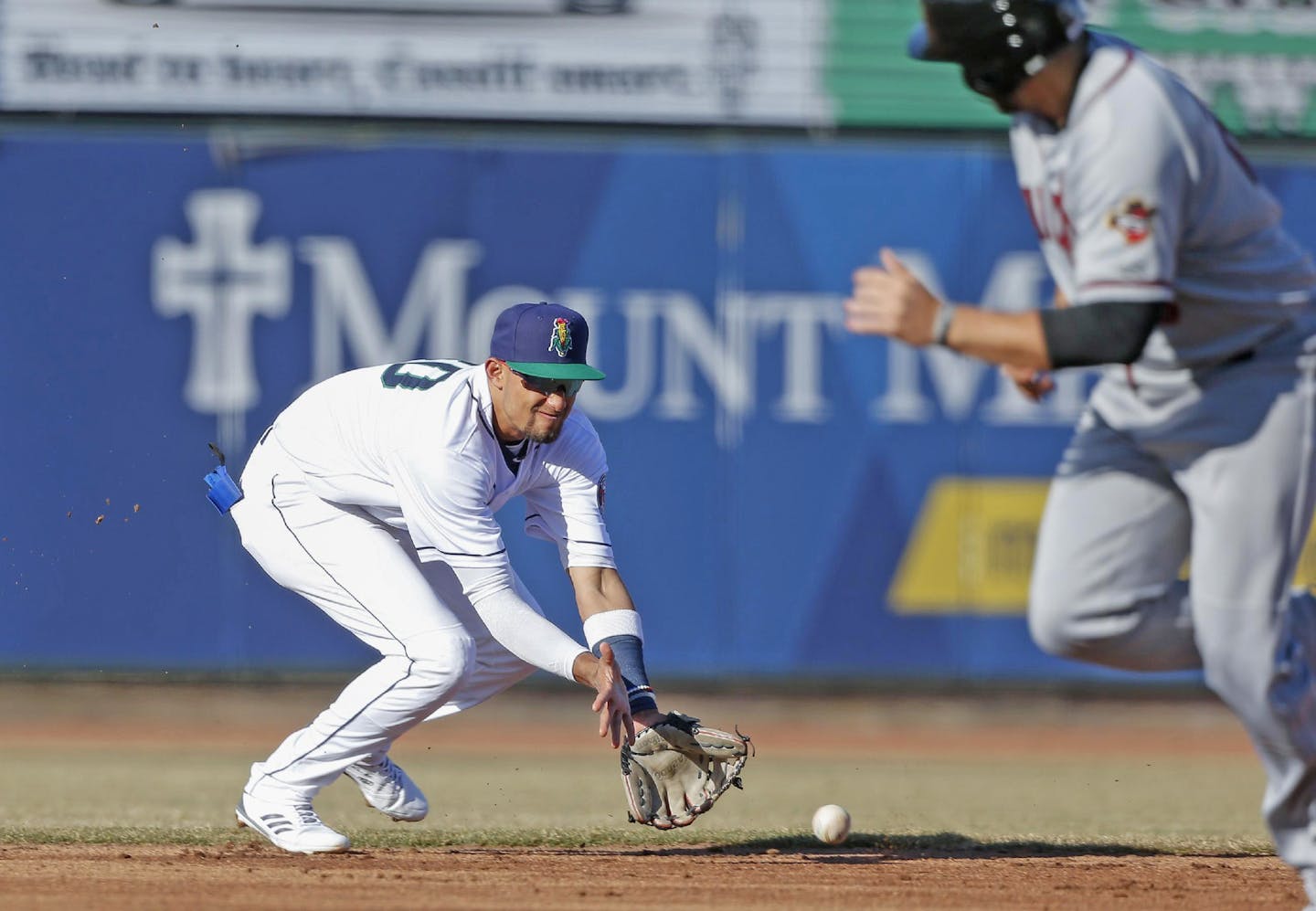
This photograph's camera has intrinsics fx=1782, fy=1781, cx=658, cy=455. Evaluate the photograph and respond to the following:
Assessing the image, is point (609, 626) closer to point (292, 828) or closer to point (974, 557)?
point (292, 828)

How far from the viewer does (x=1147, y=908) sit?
4.84m

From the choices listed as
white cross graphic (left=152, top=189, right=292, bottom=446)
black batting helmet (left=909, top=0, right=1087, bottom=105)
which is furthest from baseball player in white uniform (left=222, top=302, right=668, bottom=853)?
white cross graphic (left=152, top=189, right=292, bottom=446)

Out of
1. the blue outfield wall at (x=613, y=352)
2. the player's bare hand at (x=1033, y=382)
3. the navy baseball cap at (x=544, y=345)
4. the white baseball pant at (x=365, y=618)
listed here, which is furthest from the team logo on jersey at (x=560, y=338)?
the blue outfield wall at (x=613, y=352)

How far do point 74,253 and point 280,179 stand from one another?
152cm

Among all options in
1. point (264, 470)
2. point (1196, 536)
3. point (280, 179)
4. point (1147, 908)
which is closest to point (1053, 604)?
point (1196, 536)

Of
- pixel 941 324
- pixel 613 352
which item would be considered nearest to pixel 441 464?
pixel 941 324

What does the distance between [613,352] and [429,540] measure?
744 cm

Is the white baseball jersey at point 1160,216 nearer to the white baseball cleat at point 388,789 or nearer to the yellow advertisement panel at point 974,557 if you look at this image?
the white baseball cleat at point 388,789

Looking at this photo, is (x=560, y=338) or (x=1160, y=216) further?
(x=560, y=338)

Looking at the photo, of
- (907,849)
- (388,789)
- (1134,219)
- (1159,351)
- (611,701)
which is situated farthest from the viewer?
(907,849)

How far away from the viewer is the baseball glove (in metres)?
5.48

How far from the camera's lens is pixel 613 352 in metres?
12.8

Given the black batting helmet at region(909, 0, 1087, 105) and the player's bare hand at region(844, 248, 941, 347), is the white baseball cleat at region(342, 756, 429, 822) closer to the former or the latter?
the player's bare hand at region(844, 248, 941, 347)

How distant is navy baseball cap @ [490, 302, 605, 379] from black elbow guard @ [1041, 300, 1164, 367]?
5.69 ft
